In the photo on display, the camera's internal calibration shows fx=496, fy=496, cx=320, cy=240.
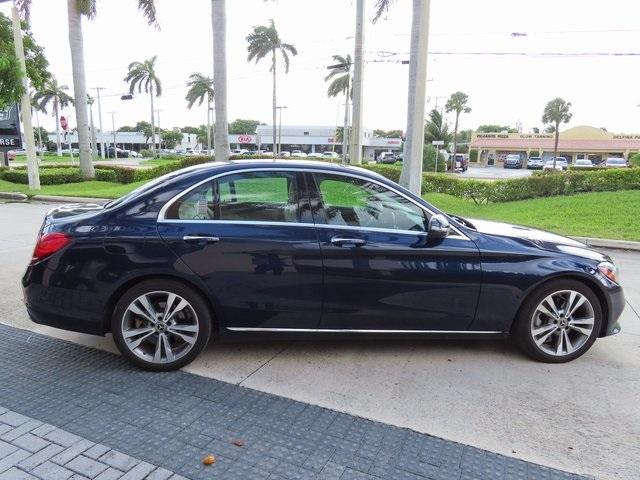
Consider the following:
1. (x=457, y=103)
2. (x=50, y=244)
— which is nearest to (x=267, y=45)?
(x=457, y=103)

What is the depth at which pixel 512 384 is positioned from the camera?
3605 millimetres

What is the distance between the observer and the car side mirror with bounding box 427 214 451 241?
3652mm

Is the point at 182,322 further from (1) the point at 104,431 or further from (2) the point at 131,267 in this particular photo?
(1) the point at 104,431

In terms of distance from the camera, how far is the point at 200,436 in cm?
287

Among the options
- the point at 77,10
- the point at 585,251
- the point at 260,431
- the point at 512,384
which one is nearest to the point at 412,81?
the point at 585,251

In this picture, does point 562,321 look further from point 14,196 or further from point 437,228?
point 14,196

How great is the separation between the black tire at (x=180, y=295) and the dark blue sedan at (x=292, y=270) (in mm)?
14

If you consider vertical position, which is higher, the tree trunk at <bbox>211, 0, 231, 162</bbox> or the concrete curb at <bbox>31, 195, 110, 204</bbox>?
the tree trunk at <bbox>211, 0, 231, 162</bbox>

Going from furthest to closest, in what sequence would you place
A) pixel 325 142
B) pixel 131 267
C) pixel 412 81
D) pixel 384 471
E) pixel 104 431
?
pixel 325 142, pixel 412 81, pixel 131 267, pixel 104 431, pixel 384 471

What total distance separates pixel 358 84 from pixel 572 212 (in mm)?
9324

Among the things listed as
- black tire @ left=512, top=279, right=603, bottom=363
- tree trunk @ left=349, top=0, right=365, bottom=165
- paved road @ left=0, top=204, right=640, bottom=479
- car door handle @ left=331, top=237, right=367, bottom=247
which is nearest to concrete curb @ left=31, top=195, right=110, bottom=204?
tree trunk @ left=349, top=0, right=365, bottom=165

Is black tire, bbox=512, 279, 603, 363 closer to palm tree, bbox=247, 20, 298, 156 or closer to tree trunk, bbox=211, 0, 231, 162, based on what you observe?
tree trunk, bbox=211, 0, 231, 162

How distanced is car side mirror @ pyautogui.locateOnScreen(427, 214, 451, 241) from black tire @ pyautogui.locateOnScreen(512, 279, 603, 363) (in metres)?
0.88

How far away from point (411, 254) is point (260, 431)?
5.36 feet
